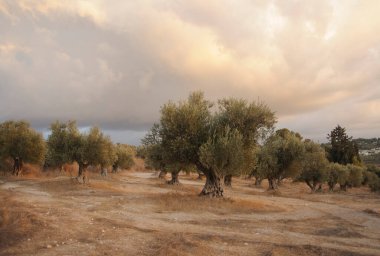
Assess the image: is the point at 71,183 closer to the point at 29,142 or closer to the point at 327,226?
the point at 29,142

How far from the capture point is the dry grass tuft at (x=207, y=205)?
28000 mm

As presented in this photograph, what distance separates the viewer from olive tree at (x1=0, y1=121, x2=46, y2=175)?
58406 millimetres

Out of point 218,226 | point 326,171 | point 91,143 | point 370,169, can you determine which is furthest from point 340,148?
point 218,226

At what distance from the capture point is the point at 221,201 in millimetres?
31594

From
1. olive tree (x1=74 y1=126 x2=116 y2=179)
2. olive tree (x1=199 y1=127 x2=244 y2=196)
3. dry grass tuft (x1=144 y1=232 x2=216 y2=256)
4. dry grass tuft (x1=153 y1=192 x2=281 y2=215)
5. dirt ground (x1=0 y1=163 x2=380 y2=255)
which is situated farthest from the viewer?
olive tree (x1=74 y1=126 x2=116 y2=179)

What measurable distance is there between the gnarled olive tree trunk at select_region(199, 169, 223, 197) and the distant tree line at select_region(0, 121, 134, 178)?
1858 cm

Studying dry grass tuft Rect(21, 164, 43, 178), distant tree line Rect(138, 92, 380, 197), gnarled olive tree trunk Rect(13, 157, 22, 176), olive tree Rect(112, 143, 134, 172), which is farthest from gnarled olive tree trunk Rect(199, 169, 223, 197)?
olive tree Rect(112, 143, 134, 172)

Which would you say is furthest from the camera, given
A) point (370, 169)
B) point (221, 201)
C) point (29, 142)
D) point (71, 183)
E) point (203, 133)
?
point (370, 169)

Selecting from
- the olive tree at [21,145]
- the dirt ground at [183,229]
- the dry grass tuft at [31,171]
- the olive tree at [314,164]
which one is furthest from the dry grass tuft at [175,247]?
the dry grass tuft at [31,171]

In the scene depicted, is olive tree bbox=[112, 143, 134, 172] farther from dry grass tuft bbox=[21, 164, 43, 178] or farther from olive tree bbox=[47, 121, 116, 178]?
olive tree bbox=[47, 121, 116, 178]

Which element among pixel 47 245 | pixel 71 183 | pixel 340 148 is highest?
pixel 340 148

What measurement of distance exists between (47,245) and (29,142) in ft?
155

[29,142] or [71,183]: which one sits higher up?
[29,142]

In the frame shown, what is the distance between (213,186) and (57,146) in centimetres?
2606
